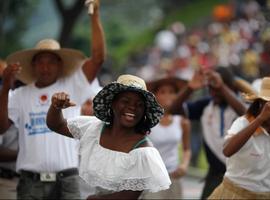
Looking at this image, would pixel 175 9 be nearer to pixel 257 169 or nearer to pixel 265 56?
pixel 265 56

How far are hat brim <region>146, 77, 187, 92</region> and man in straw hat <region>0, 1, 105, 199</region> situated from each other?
1.89 m

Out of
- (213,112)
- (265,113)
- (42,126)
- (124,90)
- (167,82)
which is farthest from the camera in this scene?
(167,82)

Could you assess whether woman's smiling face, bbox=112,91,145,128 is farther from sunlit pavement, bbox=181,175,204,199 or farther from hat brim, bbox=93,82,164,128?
sunlit pavement, bbox=181,175,204,199

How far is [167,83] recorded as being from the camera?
9.42m

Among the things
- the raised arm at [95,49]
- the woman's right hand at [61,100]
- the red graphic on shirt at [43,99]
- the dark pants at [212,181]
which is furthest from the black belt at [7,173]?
the woman's right hand at [61,100]

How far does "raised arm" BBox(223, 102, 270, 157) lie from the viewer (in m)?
6.11

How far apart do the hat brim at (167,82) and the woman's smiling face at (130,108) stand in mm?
3675

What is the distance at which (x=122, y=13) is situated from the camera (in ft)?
153

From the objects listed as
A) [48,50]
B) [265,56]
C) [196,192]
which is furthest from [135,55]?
[48,50]

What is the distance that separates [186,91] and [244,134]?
217cm

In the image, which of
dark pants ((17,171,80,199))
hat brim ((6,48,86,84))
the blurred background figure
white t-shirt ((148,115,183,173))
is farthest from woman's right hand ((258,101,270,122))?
white t-shirt ((148,115,183,173))

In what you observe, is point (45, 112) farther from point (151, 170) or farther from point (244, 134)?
point (151, 170)

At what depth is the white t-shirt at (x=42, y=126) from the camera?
713cm

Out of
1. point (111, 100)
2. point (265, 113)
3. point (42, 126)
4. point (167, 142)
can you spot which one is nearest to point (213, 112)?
point (167, 142)
